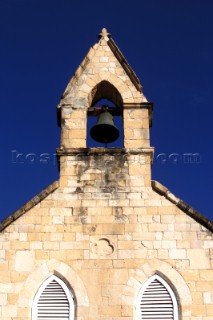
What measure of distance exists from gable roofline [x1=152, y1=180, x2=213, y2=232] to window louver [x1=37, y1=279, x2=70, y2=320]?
281cm

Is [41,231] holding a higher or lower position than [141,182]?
lower

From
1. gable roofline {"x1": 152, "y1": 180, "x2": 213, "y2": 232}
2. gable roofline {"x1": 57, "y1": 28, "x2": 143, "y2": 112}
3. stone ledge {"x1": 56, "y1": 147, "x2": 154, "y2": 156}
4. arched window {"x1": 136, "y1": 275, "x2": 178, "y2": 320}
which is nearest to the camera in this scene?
arched window {"x1": 136, "y1": 275, "x2": 178, "y2": 320}

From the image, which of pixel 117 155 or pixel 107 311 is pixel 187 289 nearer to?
pixel 107 311

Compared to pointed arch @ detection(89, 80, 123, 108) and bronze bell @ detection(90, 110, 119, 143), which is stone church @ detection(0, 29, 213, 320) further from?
pointed arch @ detection(89, 80, 123, 108)

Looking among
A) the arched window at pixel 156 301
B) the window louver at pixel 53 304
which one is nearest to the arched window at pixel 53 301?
the window louver at pixel 53 304

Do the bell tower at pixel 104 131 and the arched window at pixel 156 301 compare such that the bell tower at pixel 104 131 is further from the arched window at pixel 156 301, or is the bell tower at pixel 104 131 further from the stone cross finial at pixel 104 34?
the arched window at pixel 156 301

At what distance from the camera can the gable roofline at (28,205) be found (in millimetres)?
11969

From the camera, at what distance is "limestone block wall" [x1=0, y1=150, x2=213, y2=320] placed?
11172 mm

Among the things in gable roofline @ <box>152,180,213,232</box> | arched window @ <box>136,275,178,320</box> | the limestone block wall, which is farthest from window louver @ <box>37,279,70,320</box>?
gable roofline @ <box>152,180,213,232</box>

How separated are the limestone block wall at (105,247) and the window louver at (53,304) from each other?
21cm

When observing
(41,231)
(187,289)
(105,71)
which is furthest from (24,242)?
(105,71)

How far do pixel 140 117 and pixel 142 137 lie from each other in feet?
1.79

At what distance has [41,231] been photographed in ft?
39.0

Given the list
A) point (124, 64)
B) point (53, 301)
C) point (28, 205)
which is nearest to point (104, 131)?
point (124, 64)
